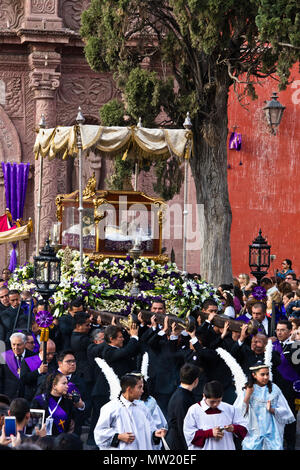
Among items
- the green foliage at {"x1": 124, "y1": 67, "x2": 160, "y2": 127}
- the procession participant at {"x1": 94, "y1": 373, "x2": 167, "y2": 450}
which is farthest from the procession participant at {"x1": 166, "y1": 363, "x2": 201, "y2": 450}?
the green foliage at {"x1": 124, "y1": 67, "x2": 160, "y2": 127}

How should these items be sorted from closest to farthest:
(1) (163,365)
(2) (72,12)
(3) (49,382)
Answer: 1. (3) (49,382)
2. (1) (163,365)
3. (2) (72,12)

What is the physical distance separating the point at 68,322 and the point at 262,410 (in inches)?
150

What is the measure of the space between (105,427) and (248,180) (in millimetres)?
16294

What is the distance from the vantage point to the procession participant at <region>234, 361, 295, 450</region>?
358 inches

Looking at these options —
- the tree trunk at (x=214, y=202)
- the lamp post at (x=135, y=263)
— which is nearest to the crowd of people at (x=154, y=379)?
the lamp post at (x=135, y=263)

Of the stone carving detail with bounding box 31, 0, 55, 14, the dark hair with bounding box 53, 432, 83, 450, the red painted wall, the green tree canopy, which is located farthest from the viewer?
the stone carving detail with bounding box 31, 0, 55, 14

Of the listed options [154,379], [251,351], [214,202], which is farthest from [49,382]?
[214,202]

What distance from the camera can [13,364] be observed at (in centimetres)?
1046

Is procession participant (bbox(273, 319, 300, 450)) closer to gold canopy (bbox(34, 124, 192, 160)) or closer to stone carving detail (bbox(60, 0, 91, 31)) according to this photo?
gold canopy (bbox(34, 124, 192, 160))

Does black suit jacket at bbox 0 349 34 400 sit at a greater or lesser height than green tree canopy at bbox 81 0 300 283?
lesser

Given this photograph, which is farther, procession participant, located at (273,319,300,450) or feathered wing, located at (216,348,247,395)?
procession participant, located at (273,319,300,450)

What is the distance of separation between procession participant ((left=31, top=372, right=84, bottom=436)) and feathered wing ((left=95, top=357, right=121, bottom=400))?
458 mm

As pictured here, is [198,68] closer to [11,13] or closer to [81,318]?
[11,13]

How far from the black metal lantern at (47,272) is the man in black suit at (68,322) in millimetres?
921
